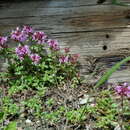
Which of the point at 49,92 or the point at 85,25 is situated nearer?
the point at 49,92

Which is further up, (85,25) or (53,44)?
(85,25)

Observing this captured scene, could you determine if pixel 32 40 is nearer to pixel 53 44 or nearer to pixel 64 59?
pixel 53 44

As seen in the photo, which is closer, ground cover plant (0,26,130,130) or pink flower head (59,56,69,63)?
ground cover plant (0,26,130,130)

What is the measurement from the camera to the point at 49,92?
3.60 m

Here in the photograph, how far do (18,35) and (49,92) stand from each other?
0.64 meters

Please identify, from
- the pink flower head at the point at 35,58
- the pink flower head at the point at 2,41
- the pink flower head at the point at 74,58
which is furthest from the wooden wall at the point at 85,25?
the pink flower head at the point at 35,58

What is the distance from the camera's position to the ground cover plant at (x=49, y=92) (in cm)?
325

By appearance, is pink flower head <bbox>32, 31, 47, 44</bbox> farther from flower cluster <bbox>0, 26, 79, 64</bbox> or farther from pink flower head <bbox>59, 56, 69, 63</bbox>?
pink flower head <bbox>59, 56, 69, 63</bbox>

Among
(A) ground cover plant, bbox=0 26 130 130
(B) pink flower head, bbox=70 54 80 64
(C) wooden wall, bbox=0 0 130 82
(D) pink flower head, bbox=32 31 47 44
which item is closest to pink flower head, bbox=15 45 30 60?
(A) ground cover plant, bbox=0 26 130 130

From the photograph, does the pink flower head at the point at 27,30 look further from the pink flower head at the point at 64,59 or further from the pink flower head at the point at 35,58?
the pink flower head at the point at 64,59

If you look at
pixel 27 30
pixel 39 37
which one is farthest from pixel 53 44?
pixel 27 30

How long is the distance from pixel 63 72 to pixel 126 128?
0.97m

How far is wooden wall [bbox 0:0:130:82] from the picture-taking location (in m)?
3.77

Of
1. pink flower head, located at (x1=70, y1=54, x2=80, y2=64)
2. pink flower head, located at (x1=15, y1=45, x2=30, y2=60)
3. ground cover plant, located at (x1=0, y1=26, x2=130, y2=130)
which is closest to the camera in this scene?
ground cover plant, located at (x1=0, y1=26, x2=130, y2=130)
